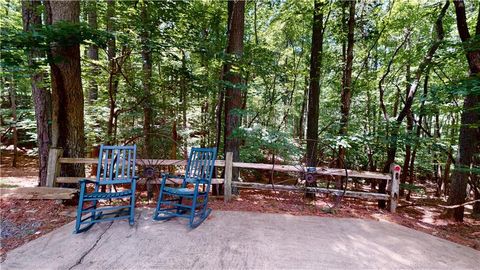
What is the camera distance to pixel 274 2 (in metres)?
8.20

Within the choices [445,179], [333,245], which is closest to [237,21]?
[333,245]

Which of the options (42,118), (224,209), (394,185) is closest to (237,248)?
(224,209)

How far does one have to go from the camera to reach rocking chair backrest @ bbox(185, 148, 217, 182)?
3.75 metres

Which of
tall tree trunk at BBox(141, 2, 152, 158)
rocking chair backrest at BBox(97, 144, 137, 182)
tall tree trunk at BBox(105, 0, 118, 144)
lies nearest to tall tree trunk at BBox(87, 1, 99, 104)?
tall tree trunk at BBox(105, 0, 118, 144)

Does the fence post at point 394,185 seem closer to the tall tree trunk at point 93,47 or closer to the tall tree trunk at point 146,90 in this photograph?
the tall tree trunk at point 146,90

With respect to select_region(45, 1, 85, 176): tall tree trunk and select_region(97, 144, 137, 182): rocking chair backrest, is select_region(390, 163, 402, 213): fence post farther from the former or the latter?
select_region(45, 1, 85, 176): tall tree trunk

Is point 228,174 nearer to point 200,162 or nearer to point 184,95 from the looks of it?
point 200,162

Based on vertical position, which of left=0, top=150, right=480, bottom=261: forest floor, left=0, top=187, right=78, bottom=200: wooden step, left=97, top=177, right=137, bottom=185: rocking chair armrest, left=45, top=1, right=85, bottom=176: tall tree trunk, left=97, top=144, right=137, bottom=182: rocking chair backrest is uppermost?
left=45, top=1, right=85, bottom=176: tall tree trunk

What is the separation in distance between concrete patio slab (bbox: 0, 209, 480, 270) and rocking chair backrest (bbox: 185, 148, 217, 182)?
73 centimetres

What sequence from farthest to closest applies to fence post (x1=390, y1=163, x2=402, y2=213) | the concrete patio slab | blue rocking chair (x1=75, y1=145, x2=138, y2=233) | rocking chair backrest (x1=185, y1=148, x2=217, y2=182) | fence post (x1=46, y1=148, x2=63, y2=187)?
fence post (x1=390, y1=163, x2=402, y2=213) < fence post (x1=46, y1=148, x2=63, y2=187) < rocking chair backrest (x1=185, y1=148, x2=217, y2=182) < blue rocking chair (x1=75, y1=145, x2=138, y2=233) < the concrete patio slab

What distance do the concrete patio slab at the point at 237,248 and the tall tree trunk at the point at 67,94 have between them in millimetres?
1633

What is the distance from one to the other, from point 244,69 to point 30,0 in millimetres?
4371

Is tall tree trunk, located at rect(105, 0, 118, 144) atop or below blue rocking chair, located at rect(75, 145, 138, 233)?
atop

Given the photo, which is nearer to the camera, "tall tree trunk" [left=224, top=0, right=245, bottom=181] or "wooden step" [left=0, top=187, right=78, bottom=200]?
"wooden step" [left=0, top=187, right=78, bottom=200]
